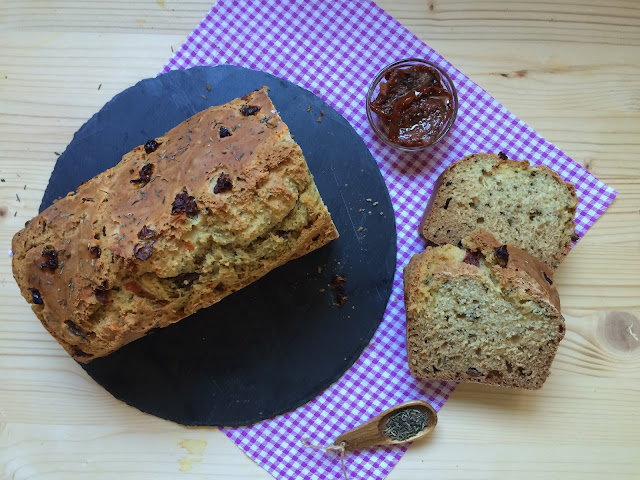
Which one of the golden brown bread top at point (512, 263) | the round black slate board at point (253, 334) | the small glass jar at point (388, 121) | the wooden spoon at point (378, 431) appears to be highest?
the small glass jar at point (388, 121)

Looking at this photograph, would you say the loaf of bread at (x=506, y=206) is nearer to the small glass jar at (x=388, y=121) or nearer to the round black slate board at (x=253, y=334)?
the small glass jar at (x=388, y=121)

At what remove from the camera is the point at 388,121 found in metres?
3.00

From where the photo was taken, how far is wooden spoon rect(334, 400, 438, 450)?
117 inches

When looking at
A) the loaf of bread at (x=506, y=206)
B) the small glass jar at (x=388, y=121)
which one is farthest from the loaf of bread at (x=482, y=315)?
the small glass jar at (x=388, y=121)

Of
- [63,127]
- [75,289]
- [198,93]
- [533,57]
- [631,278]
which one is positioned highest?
[533,57]

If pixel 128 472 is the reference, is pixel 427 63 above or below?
above

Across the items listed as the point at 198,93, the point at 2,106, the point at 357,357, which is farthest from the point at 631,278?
the point at 2,106

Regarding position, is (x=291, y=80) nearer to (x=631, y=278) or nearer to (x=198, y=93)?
(x=198, y=93)

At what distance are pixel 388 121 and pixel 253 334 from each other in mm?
1422

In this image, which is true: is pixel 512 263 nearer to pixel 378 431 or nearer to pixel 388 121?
pixel 388 121

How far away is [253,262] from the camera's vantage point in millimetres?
2600

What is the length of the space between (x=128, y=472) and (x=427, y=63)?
→ 2.88 metres

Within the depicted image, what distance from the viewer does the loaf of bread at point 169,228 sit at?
93.4 inches

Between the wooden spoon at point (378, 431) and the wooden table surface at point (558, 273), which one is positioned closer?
the wooden spoon at point (378, 431)
